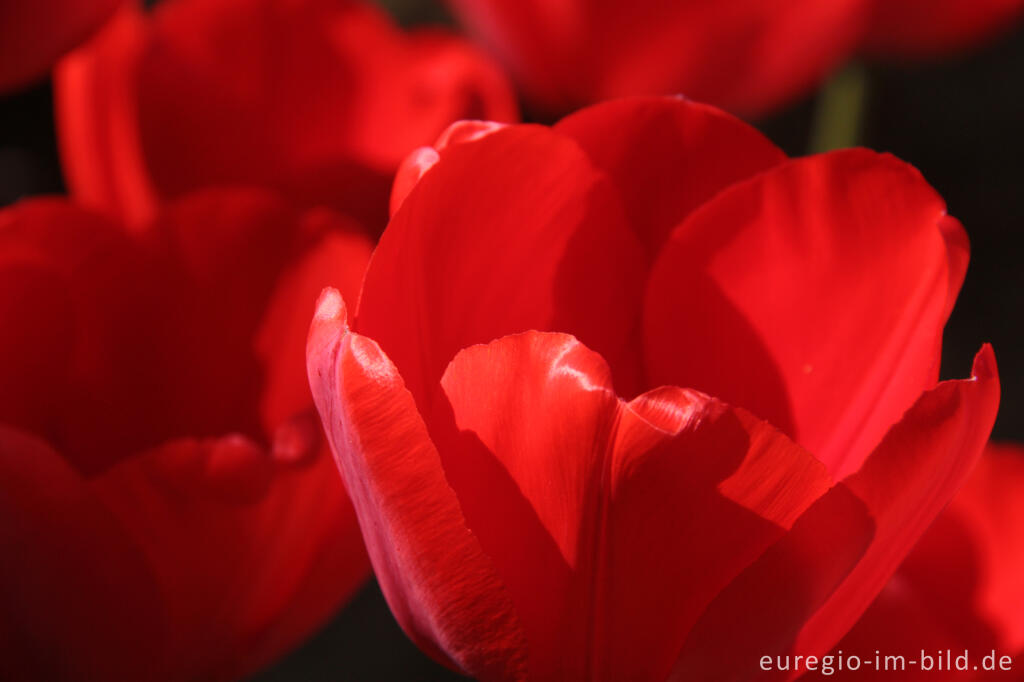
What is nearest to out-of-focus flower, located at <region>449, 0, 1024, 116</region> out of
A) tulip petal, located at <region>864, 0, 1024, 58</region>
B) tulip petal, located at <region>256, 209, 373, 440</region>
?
tulip petal, located at <region>864, 0, 1024, 58</region>

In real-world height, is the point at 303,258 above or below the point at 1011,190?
above

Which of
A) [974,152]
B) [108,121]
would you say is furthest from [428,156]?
[974,152]

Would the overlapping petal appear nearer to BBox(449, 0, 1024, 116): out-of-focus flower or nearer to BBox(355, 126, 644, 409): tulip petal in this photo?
BBox(449, 0, 1024, 116): out-of-focus flower

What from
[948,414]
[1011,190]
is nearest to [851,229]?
[948,414]

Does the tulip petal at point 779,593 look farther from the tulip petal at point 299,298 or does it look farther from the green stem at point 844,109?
the green stem at point 844,109

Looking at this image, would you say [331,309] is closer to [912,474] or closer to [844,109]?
[912,474]

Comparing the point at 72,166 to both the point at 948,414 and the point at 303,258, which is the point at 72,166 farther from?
the point at 948,414

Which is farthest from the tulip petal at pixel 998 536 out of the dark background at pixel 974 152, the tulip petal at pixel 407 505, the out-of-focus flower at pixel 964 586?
the dark background at pixel 974 152
